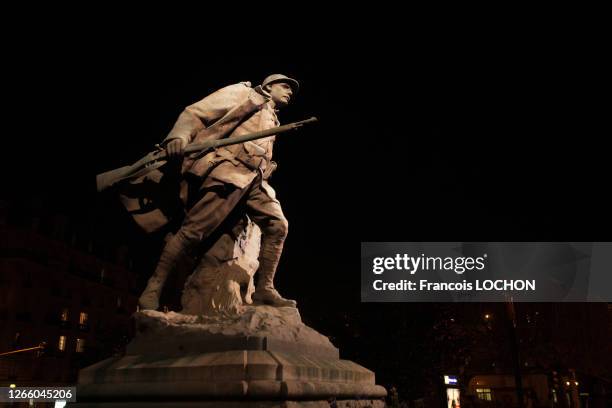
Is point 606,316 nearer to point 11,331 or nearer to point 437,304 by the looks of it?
point 437,304

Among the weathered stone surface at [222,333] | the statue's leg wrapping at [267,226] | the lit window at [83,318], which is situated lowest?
the weathered stone surface at [222,333]

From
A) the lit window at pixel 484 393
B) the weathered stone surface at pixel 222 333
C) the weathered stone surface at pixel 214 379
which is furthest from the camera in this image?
the lit window at pixel 484 393

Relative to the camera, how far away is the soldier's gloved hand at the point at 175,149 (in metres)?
6.21

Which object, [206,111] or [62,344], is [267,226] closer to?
[206,111]

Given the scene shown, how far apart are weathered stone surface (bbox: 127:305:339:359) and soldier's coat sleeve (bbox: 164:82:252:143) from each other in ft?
6.35

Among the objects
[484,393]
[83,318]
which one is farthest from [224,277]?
[484,393]

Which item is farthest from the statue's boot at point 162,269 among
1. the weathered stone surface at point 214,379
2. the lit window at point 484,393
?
the lit window at point 484,393

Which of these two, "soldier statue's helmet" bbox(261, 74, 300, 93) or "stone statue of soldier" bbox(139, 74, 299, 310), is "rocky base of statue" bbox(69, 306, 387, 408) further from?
"soldier statue's helmet" bbox(261, 74, 300, 93)

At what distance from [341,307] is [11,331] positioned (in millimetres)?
24914

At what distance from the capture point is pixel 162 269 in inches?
240

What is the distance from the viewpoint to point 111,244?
2153 inches

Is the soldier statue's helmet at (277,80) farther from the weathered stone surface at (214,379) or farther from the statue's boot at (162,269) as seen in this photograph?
the weathered stone surface at (214,379)

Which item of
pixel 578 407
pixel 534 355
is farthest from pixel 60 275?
pixel 578 407

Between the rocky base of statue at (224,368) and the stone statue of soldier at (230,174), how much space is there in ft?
1.84
